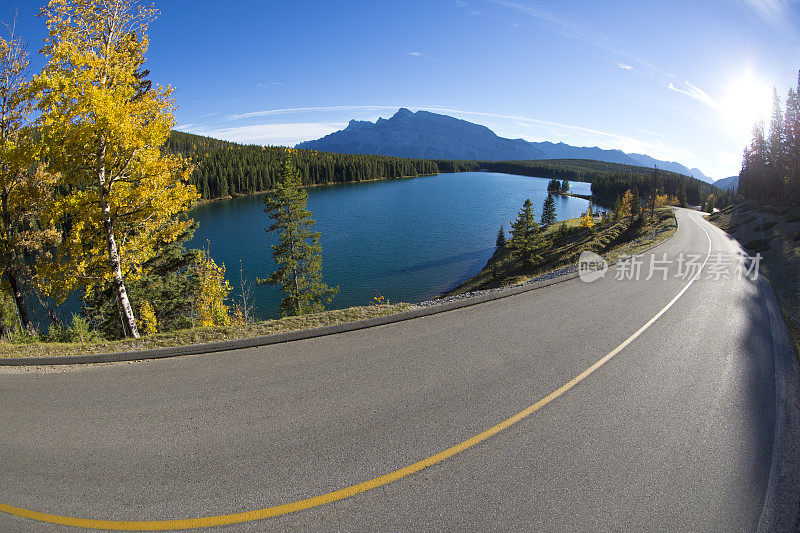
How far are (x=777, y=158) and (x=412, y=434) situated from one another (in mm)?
74586

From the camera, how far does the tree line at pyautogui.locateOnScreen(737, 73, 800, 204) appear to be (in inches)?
1620

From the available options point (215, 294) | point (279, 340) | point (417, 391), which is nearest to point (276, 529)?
point (417, 391)

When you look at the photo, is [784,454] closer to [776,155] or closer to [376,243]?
[376,243]

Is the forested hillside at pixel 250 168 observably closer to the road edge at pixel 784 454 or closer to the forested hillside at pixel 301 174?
the forested hillside at pixel 301 174

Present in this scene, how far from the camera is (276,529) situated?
11.3 ft

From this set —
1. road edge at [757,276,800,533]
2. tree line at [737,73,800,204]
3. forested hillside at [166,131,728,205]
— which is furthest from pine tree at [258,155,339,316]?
forested hillside at [166,131,728,205]

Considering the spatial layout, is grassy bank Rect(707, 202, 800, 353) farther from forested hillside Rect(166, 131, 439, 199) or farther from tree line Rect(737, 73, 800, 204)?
forested hillside Rect(166, 131, 439, 199)

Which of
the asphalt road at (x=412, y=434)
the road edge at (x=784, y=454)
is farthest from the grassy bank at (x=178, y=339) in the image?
the road edge at (x=784, y=454)

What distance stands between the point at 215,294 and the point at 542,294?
20.3 metres

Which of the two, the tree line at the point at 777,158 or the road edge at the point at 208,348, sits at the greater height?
the tree line at the point at 777,158

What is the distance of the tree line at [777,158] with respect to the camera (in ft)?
135

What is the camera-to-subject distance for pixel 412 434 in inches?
A: 189

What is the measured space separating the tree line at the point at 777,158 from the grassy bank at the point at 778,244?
4448 millimetres

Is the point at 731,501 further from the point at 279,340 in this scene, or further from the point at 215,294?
the point at 215,294
